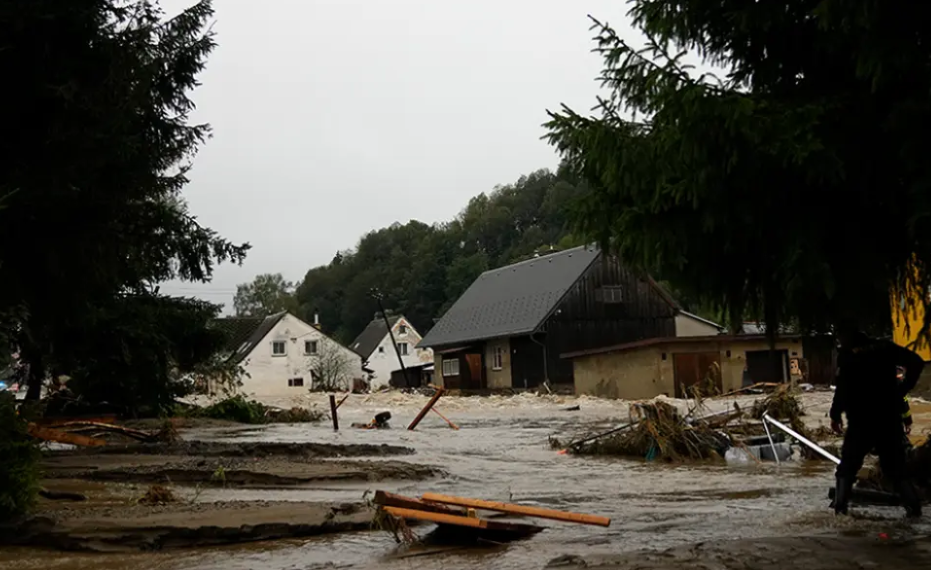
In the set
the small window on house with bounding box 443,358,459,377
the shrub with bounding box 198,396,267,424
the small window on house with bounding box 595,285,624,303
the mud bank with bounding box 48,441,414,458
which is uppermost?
the small window on house with bounding box 595,285,624,303

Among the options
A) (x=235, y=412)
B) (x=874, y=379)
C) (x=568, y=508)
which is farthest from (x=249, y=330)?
(x=874, y=379)

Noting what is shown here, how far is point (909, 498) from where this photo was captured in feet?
27.3

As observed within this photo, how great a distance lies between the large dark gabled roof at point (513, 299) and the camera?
183ft

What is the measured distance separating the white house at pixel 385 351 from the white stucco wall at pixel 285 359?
10422 millimetres

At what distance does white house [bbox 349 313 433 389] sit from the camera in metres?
92.6

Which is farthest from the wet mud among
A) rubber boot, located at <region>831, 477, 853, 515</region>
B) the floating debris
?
the floating debris

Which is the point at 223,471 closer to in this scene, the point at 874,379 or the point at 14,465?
the point at 14,465

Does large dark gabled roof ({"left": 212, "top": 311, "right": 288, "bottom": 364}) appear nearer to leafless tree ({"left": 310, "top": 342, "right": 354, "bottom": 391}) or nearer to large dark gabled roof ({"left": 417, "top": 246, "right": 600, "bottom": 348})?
leafless tree ({"left": 310, "top": 342, "right": 354, "bottom": 391})

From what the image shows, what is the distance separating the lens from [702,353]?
42469 millimetres

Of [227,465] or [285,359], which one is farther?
[285,359]

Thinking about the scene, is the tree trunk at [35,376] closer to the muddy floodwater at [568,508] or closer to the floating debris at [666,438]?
the muddy floodwater at [568,508]

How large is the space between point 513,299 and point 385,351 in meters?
35.5

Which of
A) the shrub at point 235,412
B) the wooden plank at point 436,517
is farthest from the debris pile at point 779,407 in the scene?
the shrub at point 235,412

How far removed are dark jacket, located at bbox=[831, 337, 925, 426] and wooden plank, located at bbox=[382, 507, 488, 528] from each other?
11.2 feet
